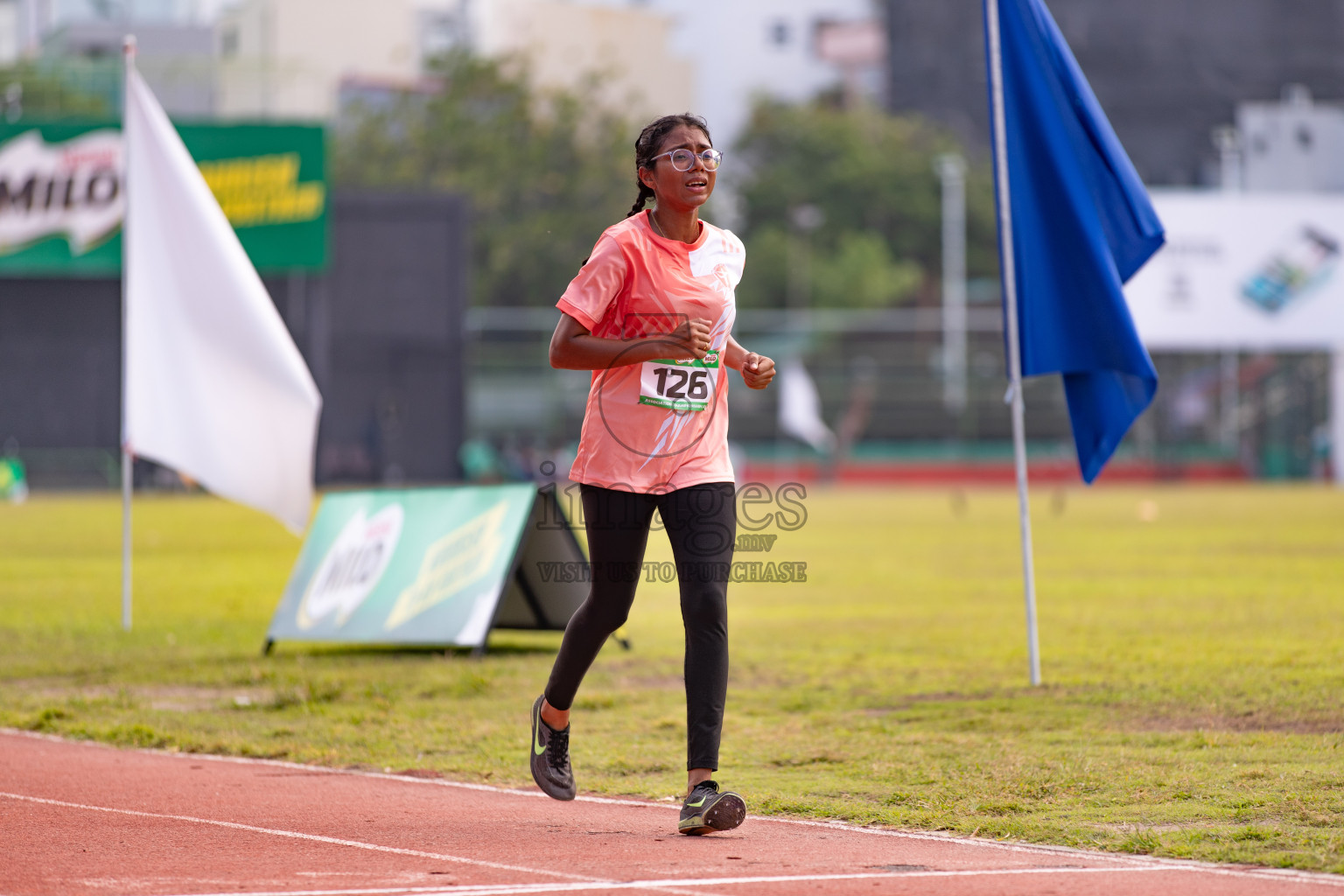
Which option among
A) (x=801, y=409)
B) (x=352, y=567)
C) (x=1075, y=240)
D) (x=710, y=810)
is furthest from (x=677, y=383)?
(x=801, y=409)

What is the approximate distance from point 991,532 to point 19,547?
1346 centimetres

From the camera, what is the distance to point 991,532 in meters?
Answer: 27.3

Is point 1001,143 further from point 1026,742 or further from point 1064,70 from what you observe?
point 1026,742

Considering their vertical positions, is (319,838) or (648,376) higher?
(648,376)

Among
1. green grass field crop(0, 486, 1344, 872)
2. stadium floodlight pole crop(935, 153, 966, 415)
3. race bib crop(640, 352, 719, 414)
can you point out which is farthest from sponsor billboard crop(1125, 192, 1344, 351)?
race bib crop(640, 352, 719, 414)

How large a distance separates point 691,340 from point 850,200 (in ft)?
225

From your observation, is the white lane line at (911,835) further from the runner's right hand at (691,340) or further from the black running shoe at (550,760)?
the runner's right hand at (691,340)

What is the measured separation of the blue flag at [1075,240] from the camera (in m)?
9.44

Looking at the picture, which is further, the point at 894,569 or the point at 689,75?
the point at 689,75

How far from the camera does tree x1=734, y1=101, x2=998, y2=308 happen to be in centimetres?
7088

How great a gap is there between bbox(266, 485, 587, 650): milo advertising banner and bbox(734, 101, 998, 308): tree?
195 feet

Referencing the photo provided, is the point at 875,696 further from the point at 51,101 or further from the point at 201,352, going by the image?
the point at 51,101

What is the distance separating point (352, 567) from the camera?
11.2 meters

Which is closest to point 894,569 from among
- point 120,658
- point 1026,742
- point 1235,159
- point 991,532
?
point 991,532
